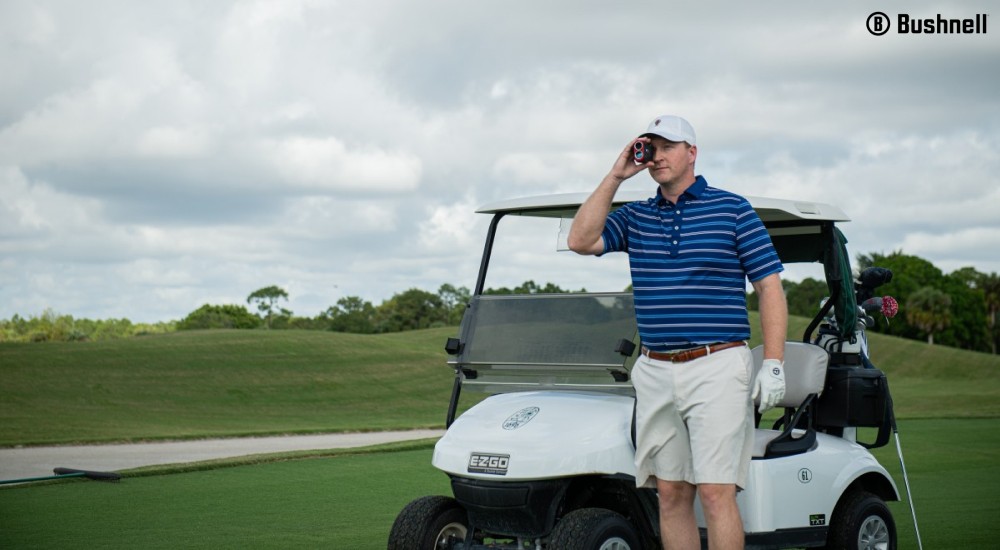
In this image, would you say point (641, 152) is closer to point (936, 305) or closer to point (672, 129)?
point (672, 129)

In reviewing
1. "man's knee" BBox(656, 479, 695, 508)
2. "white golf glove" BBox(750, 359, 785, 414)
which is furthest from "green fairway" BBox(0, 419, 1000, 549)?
"white golf glove" BBox(750, 359, 785, 414)

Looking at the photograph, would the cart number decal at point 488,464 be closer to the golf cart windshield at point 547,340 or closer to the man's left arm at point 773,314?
the golf cart windshield at point 547,340

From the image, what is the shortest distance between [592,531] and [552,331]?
112 cm

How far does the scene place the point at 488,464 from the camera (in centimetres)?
478

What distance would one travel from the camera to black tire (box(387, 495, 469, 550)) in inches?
199

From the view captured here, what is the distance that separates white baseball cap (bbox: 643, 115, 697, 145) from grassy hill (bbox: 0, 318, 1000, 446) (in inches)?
559

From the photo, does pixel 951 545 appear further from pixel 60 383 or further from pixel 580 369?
pixel 60 383

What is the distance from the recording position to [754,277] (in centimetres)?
432

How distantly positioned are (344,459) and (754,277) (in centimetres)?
919

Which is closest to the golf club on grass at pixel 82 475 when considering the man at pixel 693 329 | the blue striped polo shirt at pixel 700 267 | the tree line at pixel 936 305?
the man at pixel 693 329

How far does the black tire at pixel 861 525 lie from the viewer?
557 centimetres

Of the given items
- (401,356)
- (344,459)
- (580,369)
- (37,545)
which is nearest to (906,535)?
(580,369)

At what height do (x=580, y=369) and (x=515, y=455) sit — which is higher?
(x=580, y=369)

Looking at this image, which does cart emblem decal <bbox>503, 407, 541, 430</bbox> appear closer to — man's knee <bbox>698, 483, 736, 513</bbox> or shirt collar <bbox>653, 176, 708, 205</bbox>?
man's knee <bbox>698, 483, 736, 513</bbox>
